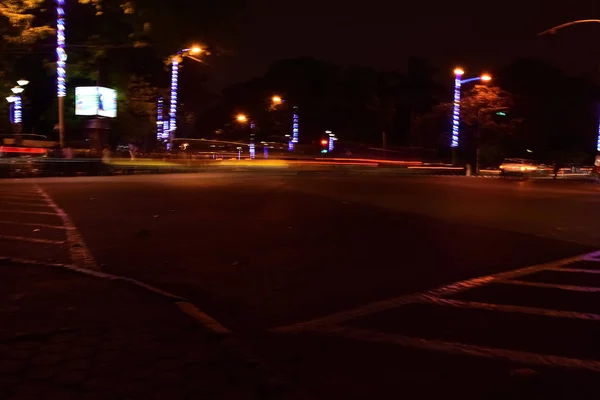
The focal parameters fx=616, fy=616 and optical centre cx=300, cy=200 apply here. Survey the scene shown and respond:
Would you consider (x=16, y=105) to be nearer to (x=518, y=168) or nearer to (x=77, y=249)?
(x=77, y=249)

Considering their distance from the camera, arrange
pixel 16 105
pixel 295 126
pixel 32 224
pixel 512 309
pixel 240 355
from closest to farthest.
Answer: pixel 240 355
pixel 512 309
pixel 32 224
pixel 16 105
pixel 295 126

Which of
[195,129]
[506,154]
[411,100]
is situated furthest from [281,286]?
[195,129]

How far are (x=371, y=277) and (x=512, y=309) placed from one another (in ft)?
6.54

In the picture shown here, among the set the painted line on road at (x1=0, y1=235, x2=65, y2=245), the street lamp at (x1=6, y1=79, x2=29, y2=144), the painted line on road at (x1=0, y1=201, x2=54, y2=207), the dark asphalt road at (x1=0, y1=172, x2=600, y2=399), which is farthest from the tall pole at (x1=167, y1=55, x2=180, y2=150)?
the painted line on road at (x1=0, y1=235, x2=65, y2=245)

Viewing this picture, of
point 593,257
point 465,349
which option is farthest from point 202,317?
point 593,257

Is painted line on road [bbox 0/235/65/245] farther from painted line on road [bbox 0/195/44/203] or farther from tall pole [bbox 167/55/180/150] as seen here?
tall pole [bbox 167/55/180/150]

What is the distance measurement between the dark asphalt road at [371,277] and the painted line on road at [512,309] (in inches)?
1.4

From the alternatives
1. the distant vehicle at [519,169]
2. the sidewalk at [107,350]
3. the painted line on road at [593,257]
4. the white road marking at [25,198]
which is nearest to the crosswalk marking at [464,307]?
the painted line on road at [593,257]

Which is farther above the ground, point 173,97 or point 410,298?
point 173,97

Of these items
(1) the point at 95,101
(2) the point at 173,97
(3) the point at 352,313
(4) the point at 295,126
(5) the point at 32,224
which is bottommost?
(3) the point at 352,313

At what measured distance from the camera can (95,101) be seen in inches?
1316

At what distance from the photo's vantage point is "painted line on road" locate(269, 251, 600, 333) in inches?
233

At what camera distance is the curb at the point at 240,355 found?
166 inches

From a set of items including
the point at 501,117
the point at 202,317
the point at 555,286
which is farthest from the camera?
the point at 501,117
